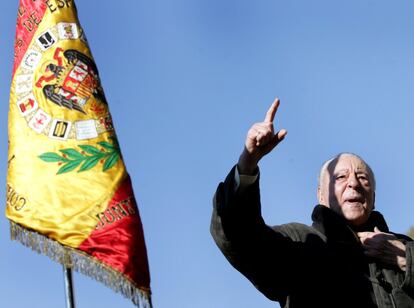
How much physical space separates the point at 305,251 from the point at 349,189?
2.16 feet

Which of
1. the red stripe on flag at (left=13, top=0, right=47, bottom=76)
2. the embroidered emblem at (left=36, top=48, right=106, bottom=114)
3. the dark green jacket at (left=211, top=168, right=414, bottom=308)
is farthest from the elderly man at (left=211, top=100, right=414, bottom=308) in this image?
the red stripe on flag at (left=13, top=0, right=47, bottom=76)

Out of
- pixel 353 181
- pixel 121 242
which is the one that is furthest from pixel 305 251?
pixel 121 242

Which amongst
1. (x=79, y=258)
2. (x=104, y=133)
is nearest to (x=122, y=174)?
(x=104, y=133)

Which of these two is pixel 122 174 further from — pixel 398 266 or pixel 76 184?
pixel 398 266

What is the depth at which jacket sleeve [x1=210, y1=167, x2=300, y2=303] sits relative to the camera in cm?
566

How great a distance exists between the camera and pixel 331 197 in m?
6.40

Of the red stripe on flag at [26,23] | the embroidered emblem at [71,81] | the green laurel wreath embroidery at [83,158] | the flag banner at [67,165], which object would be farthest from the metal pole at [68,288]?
the red stripe on flag at [26,23]

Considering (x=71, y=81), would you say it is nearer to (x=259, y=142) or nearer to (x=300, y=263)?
(x=259, y=142)

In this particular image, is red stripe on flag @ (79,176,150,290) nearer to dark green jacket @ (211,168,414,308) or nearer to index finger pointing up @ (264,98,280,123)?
dark green jacket @ (211,168,414,308)

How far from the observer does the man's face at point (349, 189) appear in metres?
6.29

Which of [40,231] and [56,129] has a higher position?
[56,129]

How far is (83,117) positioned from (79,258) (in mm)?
1070

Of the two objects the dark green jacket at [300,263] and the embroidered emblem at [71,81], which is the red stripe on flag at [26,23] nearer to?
the embroidered emblem at [71,81]

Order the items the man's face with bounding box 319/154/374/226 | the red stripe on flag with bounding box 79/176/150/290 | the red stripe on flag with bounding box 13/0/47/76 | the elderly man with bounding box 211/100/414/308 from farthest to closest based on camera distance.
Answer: the red stripe on flag with bounding box 13/0/47/76, the man's face with bounding box 319/154/374/226, the red stripe on flag with bounding box 79/176/150/290, the elderly man with bounding box 211/100/414/308
